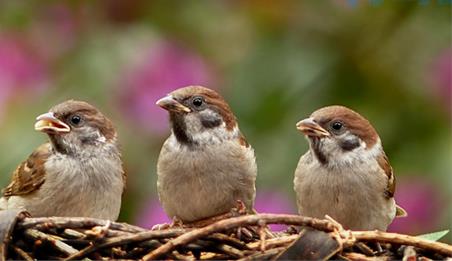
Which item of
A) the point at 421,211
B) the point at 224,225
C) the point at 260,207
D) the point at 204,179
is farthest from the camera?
the point at 421,211

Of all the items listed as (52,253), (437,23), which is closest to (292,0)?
(437,23)

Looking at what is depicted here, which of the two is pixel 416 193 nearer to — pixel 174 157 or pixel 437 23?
pixel 437 23

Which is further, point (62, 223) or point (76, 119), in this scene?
point (76, 119)

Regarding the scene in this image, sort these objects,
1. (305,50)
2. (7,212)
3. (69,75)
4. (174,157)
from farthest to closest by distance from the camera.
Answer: (305,50) → (69,75) → (174,157) → (7,212)

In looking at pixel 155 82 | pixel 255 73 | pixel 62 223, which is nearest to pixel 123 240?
pixel 62 223

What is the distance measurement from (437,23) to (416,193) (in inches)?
32.9

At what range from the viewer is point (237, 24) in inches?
209

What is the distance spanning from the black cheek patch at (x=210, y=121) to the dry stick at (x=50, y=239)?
105 centimetres

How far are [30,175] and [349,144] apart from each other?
0.95 metres

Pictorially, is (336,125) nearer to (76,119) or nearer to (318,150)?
(318,150)

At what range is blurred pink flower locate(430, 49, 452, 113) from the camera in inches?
194

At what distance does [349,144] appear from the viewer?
3682 millimetres

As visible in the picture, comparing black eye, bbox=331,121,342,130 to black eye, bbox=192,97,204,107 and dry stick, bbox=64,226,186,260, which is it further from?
dry stick, bbox=64,226,186,260

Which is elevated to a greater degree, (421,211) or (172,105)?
(421,211)
